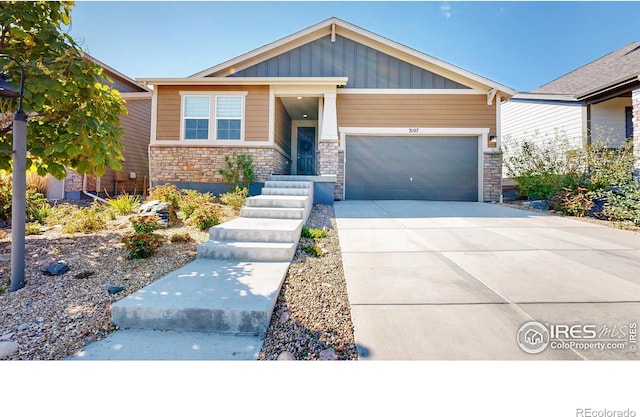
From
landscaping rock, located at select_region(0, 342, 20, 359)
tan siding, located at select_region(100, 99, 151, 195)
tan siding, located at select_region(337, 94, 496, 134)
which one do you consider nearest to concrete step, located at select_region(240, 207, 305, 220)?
landscaping rock, located at select_region(0, 342, 20, 359)

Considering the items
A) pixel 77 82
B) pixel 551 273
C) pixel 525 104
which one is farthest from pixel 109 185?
→ pixel 525 104

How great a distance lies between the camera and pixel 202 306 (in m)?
2.04

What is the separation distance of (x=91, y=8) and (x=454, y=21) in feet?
23.5

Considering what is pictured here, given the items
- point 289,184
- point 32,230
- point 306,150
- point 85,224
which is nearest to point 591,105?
point 306,150

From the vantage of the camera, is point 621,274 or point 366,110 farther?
point 366,110

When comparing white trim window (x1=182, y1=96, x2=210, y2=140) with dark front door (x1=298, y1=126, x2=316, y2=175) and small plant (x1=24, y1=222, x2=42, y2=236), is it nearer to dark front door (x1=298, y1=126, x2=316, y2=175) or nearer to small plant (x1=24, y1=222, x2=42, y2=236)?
dark front door (x1=298, y1=126, x2=316, y2=175)

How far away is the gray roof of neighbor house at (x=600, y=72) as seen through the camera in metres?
10.1

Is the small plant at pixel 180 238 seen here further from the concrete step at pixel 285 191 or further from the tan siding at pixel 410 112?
the tan siding at pixel 410 112

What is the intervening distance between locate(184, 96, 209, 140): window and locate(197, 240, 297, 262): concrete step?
6.38m

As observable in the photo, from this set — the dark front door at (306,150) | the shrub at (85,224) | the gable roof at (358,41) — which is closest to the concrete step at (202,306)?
the shrub at (85,224)

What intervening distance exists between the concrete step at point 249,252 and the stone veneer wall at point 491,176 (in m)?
Result: 8.36

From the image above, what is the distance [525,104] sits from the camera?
12.5 meters
